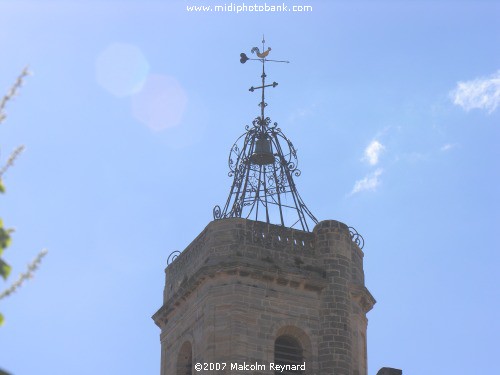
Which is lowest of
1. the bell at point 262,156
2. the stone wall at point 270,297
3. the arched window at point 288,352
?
the arched window at point 288,352

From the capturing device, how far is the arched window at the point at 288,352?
21.8m

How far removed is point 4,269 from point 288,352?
16665mm

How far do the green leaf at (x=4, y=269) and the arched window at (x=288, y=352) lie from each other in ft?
53.4

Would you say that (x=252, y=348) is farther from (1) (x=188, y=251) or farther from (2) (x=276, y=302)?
(1) (x=188, y=251)

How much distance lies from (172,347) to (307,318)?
3.44m

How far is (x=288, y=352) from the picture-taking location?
2197 cm

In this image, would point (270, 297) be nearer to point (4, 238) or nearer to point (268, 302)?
point (268, 302)

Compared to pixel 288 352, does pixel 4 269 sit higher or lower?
lower

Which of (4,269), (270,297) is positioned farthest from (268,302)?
(4,269)

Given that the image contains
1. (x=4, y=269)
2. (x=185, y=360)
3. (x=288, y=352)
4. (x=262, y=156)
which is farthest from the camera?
(x=262, y=156)

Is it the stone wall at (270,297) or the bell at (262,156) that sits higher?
the bell at (262,156)

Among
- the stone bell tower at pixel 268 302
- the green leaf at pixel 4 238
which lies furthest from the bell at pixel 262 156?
the green leaf at pixel 4 238

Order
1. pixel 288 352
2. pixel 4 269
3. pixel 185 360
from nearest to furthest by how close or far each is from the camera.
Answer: pixel 4 269 → pixel 288 352 → pixel 185 360

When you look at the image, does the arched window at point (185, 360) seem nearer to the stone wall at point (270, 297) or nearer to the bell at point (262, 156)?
the stone wall at point (270, 297)
